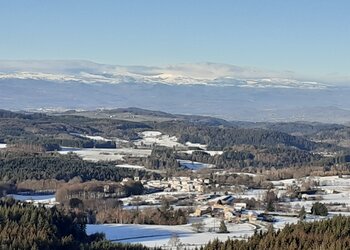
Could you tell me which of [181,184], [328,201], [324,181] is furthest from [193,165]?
[328,201]

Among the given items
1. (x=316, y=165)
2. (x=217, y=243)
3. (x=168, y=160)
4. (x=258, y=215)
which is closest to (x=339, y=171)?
(x=316, y=165)

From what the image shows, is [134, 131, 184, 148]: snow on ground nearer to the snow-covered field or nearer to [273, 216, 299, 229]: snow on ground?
the snow-covered field

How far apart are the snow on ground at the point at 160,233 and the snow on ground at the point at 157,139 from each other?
77090mm

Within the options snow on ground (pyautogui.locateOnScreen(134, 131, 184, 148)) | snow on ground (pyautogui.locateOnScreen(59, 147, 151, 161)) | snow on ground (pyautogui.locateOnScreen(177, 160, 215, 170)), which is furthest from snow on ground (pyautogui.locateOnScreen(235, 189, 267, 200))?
snow on ground (pyautogui.locateOnScreen(134, 131, 184, 148))

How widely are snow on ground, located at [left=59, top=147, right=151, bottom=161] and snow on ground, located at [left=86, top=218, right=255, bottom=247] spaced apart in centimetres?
5150

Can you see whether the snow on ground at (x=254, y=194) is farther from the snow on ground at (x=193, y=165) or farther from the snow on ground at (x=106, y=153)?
the snow on ground at (x=106, y=153)

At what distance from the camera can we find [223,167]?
105875 mm

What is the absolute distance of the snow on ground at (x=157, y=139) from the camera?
448ft

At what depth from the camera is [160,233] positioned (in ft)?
170

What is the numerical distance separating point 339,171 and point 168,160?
860 inches

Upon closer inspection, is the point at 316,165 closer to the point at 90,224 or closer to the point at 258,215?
the point at 258,215

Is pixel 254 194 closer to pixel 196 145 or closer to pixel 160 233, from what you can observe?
pixel 160 233

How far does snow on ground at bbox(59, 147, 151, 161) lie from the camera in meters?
109

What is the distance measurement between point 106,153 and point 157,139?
29.2 meters
